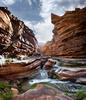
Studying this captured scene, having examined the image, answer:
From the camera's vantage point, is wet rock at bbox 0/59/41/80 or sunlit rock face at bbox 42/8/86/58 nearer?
wet rock at bbox 0/59/41/80

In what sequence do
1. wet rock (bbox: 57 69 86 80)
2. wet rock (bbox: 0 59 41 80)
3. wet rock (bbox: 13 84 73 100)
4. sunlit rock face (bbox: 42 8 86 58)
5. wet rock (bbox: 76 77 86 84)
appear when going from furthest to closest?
sunlit rock face (bbox: 42 8 86 58) → wet rock (bbox: 57 69 86 80) → wet rock (bbox: 0 59 41 80) → wet rock (bbox: 76 77 86 84) → wet rock (bbox: 13 84 73 100)

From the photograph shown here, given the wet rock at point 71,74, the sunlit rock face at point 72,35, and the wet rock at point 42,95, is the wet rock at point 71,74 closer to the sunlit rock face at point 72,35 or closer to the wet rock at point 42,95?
the wet rock at point 42,95

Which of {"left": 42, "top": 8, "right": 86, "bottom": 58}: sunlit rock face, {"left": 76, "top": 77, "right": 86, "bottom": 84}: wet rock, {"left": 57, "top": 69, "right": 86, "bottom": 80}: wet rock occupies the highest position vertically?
{"left": 42, "top": 8, "right": 86, "bottom": 58}: sunlit rock face

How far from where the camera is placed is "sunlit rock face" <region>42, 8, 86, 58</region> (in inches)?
1599

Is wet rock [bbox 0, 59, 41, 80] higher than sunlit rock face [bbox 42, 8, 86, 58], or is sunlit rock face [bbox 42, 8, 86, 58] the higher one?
sunlit rock face [bbox 42, 8, 86, 58]

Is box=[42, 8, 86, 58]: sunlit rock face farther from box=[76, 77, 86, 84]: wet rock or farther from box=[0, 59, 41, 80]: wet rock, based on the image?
box=[76, 77, 86, 84]: wet rock

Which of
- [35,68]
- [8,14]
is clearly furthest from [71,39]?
[35,68]

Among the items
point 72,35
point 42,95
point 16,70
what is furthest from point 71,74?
point 72,35

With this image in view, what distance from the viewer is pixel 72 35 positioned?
42562 mm

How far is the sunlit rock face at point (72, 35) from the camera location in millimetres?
40625

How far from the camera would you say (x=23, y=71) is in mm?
Answer: 20938

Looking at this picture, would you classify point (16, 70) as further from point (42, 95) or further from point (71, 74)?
point (42, 95)

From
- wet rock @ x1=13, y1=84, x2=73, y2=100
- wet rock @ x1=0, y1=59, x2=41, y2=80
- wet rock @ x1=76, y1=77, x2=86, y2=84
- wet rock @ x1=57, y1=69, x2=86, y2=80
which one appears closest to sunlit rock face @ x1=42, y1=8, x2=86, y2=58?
wet rock @ x1=0, y1=59, x2=41, y2=80

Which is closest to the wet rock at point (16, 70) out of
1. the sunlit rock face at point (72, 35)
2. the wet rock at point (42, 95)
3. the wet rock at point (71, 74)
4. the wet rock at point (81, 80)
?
the wet rock at point (71, 74)
